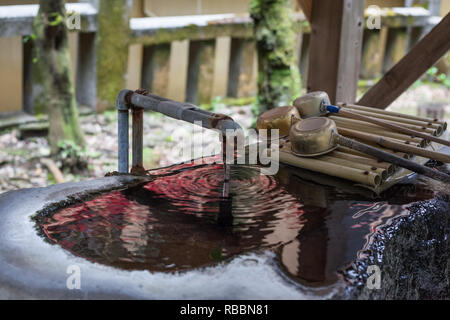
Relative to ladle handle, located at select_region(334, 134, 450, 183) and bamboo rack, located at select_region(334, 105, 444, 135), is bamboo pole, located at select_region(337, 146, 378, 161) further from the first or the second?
bamboo rack, located at select_region(334, 105, 444, 135)

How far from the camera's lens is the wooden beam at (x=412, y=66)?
3.93 m

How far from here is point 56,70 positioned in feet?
19.4

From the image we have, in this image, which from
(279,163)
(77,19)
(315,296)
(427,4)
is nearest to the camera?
(315,296)

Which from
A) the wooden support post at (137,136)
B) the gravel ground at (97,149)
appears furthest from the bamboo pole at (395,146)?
the gravel ground at (97,149)

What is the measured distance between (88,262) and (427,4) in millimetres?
9290

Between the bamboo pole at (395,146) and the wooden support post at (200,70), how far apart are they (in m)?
4.95

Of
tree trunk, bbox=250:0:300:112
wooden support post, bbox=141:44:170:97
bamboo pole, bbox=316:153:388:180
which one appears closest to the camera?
bamboo pole, bbox=316:153:388:180

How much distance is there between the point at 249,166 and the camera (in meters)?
3.13

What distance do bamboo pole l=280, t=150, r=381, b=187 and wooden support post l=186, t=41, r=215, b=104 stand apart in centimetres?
488

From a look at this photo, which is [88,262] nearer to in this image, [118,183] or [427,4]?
[118,183]

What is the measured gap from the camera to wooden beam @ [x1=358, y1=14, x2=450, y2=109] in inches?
155

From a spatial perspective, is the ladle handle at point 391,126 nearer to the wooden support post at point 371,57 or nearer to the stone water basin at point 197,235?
the stone water basin at point 197,235

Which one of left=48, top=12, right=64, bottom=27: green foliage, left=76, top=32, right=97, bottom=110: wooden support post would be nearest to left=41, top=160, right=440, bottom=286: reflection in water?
left=48, top=12, right=64, bottom=27: green foliage
